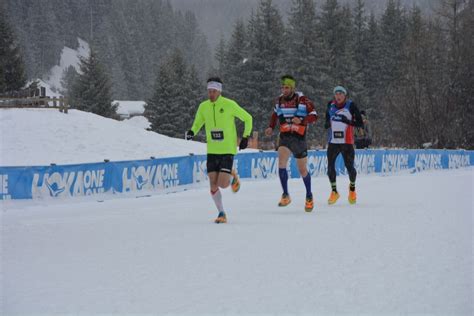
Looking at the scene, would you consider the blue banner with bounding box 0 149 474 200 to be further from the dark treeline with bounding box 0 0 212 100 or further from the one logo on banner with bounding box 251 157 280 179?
the dark treeline with bounding box 0 0 212 100

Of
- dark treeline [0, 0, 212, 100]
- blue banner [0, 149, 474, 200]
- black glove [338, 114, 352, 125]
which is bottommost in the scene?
blue banner [0, 149, 474, 200]

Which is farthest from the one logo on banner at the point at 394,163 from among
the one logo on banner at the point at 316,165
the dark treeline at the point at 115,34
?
the dark treeline at the point at 115,34

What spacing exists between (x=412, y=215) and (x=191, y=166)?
9.50m

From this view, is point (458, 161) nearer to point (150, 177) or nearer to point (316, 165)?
point (316, 165)

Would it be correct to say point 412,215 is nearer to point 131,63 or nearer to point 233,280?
point 233,280

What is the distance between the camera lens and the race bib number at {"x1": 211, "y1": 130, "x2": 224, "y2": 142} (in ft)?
26.2

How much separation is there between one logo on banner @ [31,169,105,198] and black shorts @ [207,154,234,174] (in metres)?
5.89

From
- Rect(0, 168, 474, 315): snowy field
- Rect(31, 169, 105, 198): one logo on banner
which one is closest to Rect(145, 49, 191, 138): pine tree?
Rect(31, 169, 105, 198): one logo on banner

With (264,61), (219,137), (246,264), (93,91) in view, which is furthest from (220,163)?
(93,91)

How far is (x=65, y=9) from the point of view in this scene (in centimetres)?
15762

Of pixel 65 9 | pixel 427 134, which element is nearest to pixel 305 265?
pixel 427 134

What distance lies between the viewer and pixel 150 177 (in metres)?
15.0

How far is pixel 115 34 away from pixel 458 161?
5162 inches

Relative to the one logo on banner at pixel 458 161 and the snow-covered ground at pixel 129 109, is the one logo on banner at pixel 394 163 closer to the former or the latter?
the one logo on banner at pixel 458 161
